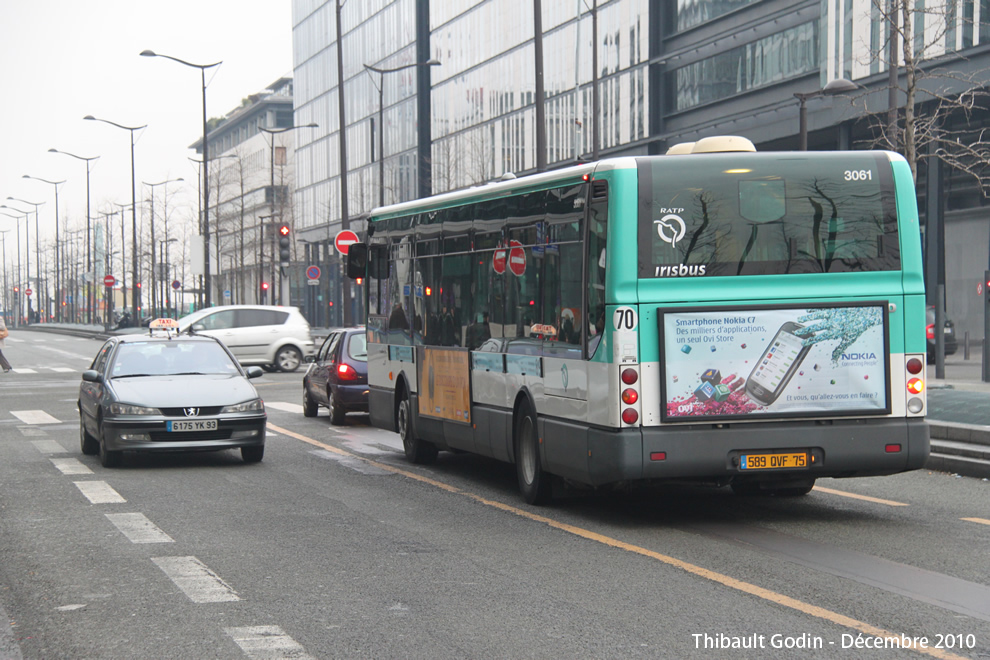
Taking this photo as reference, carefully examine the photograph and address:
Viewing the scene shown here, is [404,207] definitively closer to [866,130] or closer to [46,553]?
[46,553]

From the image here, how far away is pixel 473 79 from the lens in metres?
66.1

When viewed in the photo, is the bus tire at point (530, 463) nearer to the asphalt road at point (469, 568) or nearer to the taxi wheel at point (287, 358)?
the asphalt road at point (469, 568)

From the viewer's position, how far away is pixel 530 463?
11000 millimetres

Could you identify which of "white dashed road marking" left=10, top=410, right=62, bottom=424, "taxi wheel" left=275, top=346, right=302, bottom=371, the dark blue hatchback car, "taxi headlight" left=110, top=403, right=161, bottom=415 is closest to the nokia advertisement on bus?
"taxi headlight" left=110, top=403, right=161, bottom=415

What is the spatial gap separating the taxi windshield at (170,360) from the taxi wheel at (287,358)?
1874 cm

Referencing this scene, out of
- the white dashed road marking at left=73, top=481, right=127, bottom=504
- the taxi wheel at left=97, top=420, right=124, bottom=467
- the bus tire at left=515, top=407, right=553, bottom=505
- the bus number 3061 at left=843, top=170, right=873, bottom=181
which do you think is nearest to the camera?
the bus number 3061 at left=843, top=170, right=873, bottom=181

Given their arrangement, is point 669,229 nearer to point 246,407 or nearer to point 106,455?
point 246,407

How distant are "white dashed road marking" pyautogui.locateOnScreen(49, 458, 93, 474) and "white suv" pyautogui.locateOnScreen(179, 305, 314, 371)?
60.3ft

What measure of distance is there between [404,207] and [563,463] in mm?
5101

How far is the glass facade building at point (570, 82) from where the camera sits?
38.6 metres

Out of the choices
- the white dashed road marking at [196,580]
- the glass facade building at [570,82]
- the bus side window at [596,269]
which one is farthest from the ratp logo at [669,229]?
the glass facade building at [570,82]

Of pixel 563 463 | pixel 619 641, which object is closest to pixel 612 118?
pixel 563 463

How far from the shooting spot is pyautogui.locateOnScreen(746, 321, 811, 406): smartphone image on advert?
370 inches

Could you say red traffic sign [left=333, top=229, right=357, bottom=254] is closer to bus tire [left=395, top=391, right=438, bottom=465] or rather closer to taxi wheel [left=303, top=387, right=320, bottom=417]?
→ taxi wheel [left=303, top=387, right=320, bottom=417]
